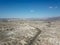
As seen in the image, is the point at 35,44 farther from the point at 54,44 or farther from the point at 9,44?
the point at 9,44

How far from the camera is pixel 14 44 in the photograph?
819 inches

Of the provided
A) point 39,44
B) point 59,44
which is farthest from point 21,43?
point 59,44

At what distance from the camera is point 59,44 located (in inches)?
789

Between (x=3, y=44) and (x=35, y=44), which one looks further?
(x=35, y=44)

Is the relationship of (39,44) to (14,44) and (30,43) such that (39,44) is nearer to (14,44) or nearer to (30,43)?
(30,43)

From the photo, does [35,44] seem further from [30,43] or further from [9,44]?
[9,44]

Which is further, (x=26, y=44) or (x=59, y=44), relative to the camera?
(x=26, y=44)

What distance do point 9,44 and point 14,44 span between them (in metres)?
1.06

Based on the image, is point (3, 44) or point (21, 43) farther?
point (21, 43)

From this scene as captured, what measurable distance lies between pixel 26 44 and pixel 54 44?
613cm

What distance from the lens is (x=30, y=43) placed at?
878 inches

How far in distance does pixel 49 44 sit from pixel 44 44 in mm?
1061

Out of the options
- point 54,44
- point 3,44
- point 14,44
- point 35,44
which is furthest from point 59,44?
point 3,44

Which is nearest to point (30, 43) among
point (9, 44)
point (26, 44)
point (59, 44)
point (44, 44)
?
point (26, 44)
